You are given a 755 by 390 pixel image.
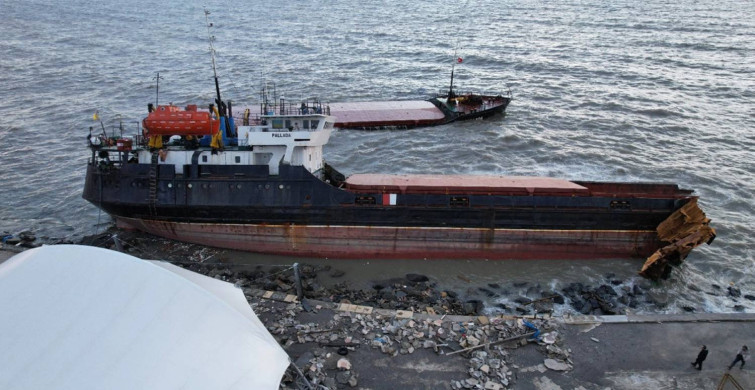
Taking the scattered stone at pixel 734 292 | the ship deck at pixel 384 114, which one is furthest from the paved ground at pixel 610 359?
the ship deck at pixel 384 114

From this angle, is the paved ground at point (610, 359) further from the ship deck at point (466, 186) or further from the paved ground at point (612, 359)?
the ship deck at point (466, 186)

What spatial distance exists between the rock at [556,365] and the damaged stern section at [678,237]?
385 inches

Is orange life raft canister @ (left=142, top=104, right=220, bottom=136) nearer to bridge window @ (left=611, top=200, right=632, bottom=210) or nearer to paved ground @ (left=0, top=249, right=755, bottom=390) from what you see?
paved ground @ (left=0, top=249, right=755, bottom=390)

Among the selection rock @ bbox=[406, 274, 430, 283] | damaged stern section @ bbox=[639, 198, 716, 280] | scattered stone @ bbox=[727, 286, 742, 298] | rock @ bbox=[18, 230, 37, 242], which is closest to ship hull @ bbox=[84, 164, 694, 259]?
damaged stern section @ bbox=[639, 198, 716, 280]

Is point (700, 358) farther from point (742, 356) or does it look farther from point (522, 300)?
point (522, 300)

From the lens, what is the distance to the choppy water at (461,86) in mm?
28000

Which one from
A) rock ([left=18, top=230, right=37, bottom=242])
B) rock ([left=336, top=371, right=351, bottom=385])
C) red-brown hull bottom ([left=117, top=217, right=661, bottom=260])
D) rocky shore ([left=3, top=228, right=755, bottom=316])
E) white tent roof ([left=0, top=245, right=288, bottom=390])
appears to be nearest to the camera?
white tent roof ([left=0, top=245, right=288, bottom=390])

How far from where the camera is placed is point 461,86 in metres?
50.1

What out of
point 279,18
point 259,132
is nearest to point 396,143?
point 259,132

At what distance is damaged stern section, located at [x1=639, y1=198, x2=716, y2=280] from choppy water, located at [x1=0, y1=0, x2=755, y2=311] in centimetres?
103

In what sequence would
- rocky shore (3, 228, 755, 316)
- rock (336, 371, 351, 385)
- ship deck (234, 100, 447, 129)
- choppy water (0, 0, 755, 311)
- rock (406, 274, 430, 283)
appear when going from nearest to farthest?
rock (336, 371, 351, 385) < rocky shore (3, 228, 755, 316) < rock (406, 274, 430, 283) < choppy water (0, 0, 755, 311) < ship deck (234, 100, 447, 129)

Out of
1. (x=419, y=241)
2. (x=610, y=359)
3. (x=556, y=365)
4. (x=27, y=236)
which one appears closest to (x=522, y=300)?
(x=419, y=241)

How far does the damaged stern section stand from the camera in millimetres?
20125

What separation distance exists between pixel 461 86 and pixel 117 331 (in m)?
44.4
